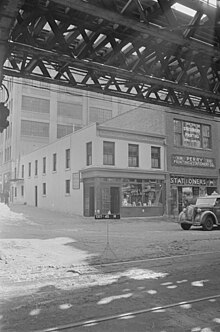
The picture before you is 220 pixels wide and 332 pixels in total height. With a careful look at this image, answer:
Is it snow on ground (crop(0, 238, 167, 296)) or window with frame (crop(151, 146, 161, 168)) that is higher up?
window with frame (crop(151, 146, 161, 168))

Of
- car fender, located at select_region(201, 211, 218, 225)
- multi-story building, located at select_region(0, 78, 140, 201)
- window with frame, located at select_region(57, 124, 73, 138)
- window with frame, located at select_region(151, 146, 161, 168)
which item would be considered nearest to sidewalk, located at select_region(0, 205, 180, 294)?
car fender, located at select_region(201, 211, 218, 225)

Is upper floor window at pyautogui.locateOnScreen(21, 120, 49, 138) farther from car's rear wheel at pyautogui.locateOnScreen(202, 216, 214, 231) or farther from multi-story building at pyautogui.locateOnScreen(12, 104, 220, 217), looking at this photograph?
car's rear wheel at pyautogui.locateOnScreen(202, 216, 214, 231)

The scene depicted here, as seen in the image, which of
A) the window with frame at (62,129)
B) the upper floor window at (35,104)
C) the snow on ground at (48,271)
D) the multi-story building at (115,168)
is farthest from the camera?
the window with frame at (62,129)

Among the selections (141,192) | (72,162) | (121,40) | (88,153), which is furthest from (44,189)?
(121,40)

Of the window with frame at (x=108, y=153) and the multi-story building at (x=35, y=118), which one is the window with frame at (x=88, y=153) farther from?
the multi-story building at (x=35, y=118)

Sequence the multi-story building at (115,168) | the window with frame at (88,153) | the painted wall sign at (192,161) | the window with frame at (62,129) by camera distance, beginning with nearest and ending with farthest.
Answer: the multi-story building at (115,168) → the window with frame at (88,153) → the painted wall sign at (192,161) → the window with frame at (62,129)

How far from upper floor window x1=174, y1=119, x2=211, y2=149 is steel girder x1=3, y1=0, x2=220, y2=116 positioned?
21747mm

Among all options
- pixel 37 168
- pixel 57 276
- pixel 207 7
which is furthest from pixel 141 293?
pixel 37 168

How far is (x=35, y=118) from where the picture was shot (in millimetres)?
63469

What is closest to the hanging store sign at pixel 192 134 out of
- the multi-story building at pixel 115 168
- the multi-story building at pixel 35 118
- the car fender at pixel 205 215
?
the multi-story building at pixel 115 168

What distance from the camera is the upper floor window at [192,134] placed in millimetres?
33375

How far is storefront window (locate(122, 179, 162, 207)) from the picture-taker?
97.9 ft

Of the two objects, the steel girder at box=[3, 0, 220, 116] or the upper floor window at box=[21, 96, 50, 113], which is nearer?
the steel girder at box=[3, 0, 220, 116]

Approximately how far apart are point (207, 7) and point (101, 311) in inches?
223
